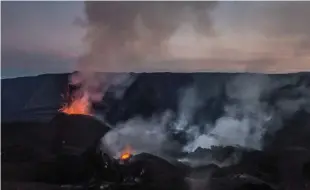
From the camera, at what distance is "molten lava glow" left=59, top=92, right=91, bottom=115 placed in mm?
1470

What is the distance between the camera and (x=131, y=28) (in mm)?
1469

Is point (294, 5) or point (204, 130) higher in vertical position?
point (294, 5)

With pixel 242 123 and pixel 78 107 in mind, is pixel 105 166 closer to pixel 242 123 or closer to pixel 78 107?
pixel 78 107

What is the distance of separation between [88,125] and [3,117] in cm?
25

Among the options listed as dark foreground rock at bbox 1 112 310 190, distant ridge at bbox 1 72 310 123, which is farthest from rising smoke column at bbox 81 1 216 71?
dark foreground rock at bbox 1 112 310 190

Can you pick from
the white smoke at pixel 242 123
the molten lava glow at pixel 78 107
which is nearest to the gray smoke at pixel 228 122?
the white smoke at pixel 242 123

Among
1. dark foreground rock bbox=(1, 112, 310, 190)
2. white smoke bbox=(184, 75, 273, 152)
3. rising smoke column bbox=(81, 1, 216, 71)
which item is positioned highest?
rising smoke column bbox=(81, 1, 216, 71)

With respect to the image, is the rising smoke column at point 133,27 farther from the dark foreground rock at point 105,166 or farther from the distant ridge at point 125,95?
the dark foreground rock at point 105,166

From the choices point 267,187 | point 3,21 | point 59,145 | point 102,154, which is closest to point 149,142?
point 102,154

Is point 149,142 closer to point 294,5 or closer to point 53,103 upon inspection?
point 53,103

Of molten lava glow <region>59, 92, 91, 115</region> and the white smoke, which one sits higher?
molten lava glow <region>59, 92, 91, 115</region>

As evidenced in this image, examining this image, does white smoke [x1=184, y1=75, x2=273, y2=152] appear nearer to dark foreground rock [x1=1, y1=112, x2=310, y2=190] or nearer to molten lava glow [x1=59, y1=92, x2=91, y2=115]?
dark foreground rock [x1=1, y1=112, x2=310, y2=190]

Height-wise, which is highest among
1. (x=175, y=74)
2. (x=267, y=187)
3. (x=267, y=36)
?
(x=267, y=36)

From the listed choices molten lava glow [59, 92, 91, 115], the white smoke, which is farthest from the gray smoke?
molten lava glow [59, 92, 91, 115]
